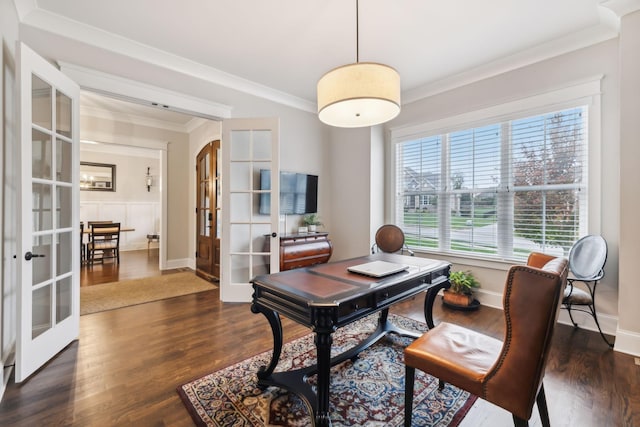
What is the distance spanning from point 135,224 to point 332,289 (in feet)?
27.0

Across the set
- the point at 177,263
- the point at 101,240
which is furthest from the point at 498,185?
the point at 101,240

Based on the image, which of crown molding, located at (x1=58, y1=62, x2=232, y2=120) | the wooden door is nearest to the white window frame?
crown molding, located at (x1=58, y1=62, x2=232, y2=120)

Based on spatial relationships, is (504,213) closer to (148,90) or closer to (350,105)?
(350,105)

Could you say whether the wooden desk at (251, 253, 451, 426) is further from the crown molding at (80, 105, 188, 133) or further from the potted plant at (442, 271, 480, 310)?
the crown molding at (80, 105, 188, 133)

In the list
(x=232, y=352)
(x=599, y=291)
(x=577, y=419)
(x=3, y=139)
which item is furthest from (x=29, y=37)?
(x=599, y=291)

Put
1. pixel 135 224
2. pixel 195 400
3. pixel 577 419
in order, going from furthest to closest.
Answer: pixel 135 224 < pixel 195 400 < pixel 577 419

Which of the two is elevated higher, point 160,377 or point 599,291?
point 599,291

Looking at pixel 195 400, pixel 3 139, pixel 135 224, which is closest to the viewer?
pixel 195 400

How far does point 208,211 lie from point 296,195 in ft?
5.97

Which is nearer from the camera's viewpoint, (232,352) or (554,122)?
(232,352)

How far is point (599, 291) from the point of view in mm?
2711

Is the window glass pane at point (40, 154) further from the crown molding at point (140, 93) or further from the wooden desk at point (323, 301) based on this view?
the wooden desk at point (323, 301)

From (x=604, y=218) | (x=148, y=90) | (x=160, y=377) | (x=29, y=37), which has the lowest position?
(x=160, y=377)

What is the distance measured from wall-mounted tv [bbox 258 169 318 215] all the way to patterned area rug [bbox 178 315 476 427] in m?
2.27
